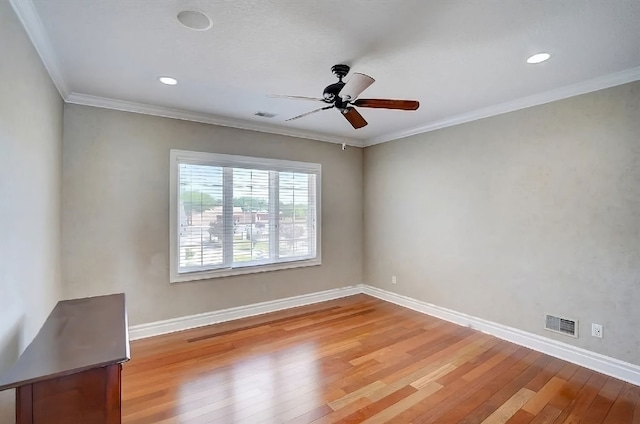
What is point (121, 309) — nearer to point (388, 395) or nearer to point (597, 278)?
point (388, 395)

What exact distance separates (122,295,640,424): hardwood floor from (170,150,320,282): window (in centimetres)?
89

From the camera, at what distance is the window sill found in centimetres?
378

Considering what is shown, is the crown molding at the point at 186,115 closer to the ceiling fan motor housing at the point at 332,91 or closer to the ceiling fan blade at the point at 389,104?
the ceiling fan motor housing at the point at 332,91

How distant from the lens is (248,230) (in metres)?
4.27

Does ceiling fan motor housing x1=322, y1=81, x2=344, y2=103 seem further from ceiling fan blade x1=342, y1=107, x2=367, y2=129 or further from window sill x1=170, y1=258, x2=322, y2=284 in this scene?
window sill x1=170, y1=258, x2=322, y2=284

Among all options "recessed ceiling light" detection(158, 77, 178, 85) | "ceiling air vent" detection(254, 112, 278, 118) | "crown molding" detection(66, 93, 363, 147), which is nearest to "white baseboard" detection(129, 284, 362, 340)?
"crown molding" detection(66, 93, 363, 147)

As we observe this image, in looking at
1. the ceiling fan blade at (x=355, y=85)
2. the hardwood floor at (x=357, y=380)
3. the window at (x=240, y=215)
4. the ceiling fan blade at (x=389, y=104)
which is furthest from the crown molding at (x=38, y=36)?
the hardwood floor at (x=357, y=380)

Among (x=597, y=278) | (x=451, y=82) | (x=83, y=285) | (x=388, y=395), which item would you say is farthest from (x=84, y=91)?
(x=597, y=278)

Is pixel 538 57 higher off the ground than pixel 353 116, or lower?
higher

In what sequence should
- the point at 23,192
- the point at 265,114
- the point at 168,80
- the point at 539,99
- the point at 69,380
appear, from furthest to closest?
1. the point at 265,114
2. the point at 539,99
3. the point at 168,80
4. the point at 23,192
5. the point at 69,380

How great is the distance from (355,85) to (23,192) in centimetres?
226

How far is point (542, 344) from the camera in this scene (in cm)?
321

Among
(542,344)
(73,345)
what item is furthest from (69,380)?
(542,344)

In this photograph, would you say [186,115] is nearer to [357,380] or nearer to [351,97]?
[351,97]
